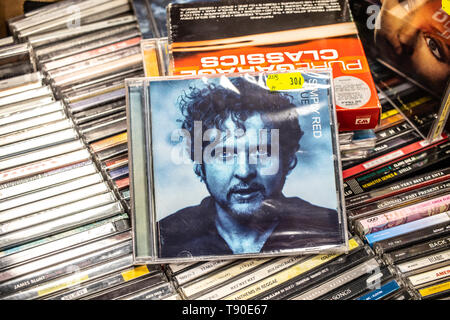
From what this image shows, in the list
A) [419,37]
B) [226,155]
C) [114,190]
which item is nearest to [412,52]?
[419,37]

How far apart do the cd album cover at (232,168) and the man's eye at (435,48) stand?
1.27 feet

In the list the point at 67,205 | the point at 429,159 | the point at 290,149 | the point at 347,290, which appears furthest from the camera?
the point at 429,159

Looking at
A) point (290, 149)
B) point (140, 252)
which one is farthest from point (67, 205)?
point (290, 149)

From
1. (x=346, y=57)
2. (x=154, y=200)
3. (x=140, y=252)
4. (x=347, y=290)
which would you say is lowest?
(x=347, y=290)

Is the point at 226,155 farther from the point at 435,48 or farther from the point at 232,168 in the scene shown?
the point at 435,48

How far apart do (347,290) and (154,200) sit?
613 mm

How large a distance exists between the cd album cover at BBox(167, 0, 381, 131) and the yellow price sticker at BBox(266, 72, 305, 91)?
0.43 feet

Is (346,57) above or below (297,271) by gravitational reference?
above

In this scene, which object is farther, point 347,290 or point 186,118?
point 186,118

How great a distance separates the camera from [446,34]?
1.63 metres

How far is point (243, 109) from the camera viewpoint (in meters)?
1.60

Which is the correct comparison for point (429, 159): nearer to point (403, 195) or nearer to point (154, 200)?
point (403, 195)

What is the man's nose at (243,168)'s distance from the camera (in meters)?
1.55

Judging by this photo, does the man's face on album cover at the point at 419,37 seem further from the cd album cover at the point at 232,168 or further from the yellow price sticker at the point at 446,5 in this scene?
the cd album cover at the point at 232,168
